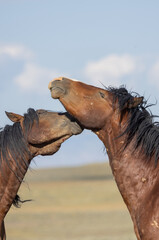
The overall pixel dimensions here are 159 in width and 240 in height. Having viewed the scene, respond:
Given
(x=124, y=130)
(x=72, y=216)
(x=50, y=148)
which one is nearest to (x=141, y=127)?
(x=124, y=130)

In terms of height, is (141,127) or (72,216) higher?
(141,127)

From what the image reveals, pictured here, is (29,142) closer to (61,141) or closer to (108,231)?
(61,141)

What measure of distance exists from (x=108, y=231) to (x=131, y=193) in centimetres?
1834

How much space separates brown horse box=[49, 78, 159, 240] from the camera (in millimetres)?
6730

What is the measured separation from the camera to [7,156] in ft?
26.0

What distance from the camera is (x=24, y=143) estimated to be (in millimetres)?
7902

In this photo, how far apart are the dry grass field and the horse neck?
717 cm

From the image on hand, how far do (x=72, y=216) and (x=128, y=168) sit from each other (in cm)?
2547

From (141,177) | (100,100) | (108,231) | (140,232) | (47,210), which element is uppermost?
(100,100)

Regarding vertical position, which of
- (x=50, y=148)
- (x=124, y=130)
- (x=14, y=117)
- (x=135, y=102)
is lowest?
(x=50, y=148)

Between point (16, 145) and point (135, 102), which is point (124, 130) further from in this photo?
point (16, 145)

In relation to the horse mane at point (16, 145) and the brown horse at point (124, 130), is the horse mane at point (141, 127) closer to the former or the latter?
the brown horse at point (124, 130)

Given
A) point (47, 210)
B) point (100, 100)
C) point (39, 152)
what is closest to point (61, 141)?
point (39, 152)

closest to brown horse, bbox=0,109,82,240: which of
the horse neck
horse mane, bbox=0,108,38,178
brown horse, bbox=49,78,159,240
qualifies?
horse mane, bbox=0,108,38,178
